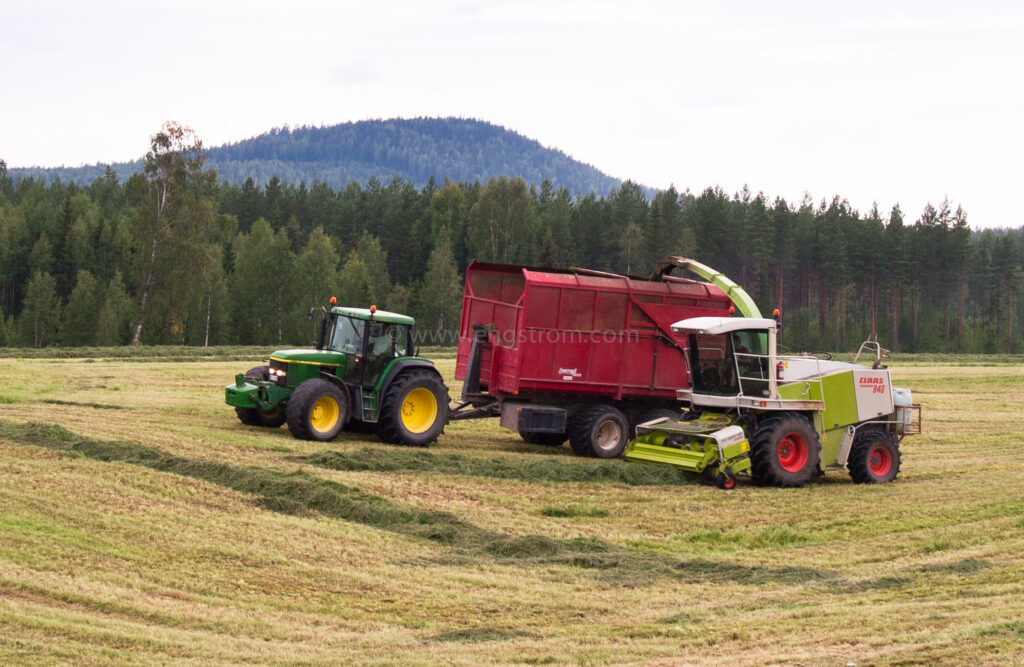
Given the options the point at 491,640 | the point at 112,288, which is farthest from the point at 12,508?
the point at 112,288

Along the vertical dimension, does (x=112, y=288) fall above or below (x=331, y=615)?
above

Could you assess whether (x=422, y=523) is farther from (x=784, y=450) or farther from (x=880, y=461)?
(x=880, y=461)

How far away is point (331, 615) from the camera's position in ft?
27.3

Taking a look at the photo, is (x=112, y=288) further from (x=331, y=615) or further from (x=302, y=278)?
(x=331, y=615)

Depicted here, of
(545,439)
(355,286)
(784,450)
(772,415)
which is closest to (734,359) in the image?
(772,415)

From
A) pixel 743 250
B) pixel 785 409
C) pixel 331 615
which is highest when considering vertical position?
pixel 743 250

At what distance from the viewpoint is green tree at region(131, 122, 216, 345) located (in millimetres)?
47844

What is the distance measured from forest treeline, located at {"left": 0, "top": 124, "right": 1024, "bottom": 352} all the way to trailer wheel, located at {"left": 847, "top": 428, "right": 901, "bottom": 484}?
150ft

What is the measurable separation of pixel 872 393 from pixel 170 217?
1543 inches

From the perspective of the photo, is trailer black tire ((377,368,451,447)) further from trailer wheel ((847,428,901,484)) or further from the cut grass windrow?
trailer wheel ((847,428,901,484))

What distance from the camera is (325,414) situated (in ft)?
54.5

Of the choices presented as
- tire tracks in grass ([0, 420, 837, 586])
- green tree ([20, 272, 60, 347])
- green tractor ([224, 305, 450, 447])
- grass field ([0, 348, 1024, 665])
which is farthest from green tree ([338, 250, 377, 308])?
tire tracks in grass ([0, 420, 837, 586])

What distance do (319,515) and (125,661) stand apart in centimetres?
485

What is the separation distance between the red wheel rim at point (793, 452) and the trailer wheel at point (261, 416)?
8.13 m
